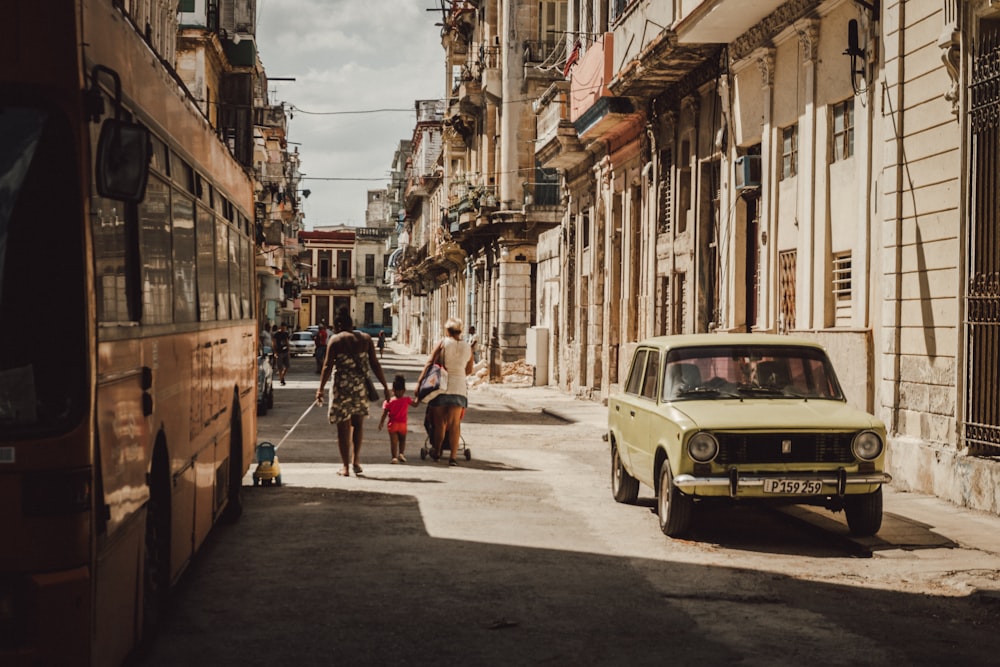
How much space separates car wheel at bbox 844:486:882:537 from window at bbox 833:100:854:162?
8.10 m

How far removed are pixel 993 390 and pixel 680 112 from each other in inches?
542

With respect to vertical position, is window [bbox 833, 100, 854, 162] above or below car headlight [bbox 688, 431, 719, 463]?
above

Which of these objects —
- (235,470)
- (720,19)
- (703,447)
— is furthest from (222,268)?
(720,19)

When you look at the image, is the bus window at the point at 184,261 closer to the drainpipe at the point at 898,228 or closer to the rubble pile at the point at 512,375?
the drainpipe at the point at 898,228

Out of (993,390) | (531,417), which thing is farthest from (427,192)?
(993,390)

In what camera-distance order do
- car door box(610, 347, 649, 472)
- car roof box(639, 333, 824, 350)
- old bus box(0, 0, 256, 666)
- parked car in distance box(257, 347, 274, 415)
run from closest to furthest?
1. old bus box(0, 0, 256, 666)
2. car roof box(639, 333, 824, 350)
3. car door box(610, 347, 649, 472)
4. parked car in distance box(257, 347, 274, 415)

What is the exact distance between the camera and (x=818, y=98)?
61.8ft

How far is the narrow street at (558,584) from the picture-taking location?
702 centimetres

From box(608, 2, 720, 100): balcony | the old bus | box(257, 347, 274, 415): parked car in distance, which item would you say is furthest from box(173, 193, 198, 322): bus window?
box(257, 347, 274, 415): parked car in distance

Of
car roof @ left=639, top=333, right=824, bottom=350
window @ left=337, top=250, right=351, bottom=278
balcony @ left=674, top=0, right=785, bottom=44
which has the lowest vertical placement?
car roof @ left=639, top=333, right=824, bottom=350

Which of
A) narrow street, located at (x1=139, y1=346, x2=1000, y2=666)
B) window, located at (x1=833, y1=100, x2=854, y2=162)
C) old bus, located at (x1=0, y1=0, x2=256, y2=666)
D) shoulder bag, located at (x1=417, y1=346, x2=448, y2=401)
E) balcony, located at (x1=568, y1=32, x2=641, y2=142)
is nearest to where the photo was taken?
old bus, located at (x1=0, y1=0, x2=256, y2=666)

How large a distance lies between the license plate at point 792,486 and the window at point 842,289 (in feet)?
25.7

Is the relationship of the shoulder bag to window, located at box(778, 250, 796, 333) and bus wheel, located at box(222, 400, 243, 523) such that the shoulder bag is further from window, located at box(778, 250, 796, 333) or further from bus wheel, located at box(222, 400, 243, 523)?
window, located at box(778, 250, 796, 333)

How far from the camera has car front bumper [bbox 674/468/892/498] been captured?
10500mm
